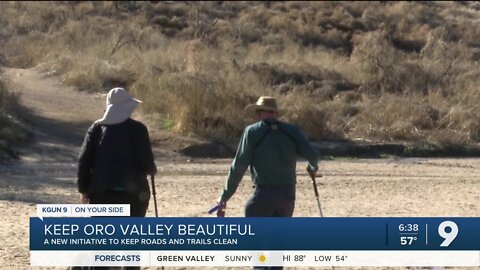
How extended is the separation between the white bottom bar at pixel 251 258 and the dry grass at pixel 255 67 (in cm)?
1431

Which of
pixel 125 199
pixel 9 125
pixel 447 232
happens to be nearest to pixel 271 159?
pixel 125 199

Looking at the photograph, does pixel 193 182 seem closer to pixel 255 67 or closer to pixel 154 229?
pixel 154 229

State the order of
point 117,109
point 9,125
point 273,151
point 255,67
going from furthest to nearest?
point 255,67 < point 9,125 < point 273,151 < point 117,109

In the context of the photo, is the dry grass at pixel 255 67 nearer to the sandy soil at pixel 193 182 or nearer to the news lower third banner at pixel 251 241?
the sandy soil at pixel 193 182

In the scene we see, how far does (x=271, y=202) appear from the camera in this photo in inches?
327

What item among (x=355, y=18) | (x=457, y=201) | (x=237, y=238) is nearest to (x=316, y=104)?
(x=457, y=201)

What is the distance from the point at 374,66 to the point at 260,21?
17.8 meters

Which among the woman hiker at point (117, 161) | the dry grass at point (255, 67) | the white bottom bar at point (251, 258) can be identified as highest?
the woman hiker at point (117, 161)

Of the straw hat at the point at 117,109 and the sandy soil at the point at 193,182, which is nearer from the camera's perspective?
the straw hat at the point at 117,109

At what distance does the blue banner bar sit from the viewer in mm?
8477

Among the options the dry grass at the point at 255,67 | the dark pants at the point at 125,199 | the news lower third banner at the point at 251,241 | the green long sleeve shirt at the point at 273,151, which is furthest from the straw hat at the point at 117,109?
the dry grass at the point at 255,67

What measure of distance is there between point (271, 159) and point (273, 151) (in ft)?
0.22

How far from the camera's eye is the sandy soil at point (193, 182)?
1397 cm

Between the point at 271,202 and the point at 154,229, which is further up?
the point at 271,202
